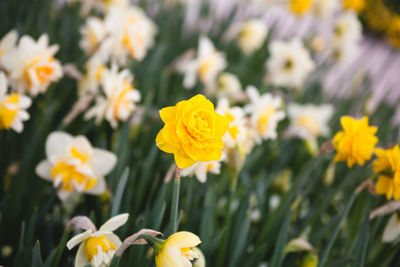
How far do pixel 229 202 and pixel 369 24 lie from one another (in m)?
8.24

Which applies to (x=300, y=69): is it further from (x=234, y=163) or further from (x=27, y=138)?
(x=27, y=138)

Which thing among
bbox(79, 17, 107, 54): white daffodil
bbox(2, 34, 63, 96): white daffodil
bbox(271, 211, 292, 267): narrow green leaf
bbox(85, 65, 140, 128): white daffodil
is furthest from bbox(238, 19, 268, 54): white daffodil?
bbox(271, 211, 292, 267): narrow green leaf

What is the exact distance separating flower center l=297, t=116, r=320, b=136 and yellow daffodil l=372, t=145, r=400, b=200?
813 mm

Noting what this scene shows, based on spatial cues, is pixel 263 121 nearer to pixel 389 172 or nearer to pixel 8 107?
pixel 389 172

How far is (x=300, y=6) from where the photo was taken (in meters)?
2.29

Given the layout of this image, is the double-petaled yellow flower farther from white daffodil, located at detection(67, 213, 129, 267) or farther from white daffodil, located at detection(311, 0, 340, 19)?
white daffodil, located at detection(311, 0, 340, 19)

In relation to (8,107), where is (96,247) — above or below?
below

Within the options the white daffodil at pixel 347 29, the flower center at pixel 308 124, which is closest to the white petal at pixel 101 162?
the flower center at pixel 308 124

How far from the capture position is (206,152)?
0.62m

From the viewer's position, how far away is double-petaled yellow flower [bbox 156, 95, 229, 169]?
61 cm

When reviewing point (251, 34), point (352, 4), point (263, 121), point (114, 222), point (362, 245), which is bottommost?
point (362, 245)

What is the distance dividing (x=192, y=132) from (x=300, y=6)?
6.64ft

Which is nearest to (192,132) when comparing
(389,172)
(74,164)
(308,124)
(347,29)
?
(74,164)

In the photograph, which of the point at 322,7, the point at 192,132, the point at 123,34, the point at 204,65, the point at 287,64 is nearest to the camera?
the point at 192,132
